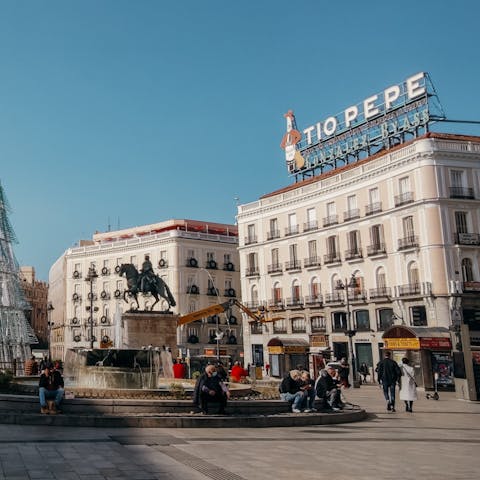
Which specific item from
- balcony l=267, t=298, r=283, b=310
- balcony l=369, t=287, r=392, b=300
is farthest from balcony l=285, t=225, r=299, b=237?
balcony l=369, t=287, r=392, b=300

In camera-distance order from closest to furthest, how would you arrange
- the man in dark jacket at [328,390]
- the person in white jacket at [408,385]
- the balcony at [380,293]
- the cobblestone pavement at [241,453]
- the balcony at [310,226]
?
1. the cobblestone pavement at [241,453]
2. the man in dark jacket at [328,390]
3. the person in white jacket at [408,385]
4. the balcony at [380,293]
5. the balcony at [310,226]

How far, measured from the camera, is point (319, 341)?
50.5m

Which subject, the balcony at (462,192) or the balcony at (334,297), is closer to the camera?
the balcony at (462,192)

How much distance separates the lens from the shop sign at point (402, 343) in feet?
102

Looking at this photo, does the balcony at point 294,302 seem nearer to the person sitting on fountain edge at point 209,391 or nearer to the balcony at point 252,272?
the balcony at point 252,272

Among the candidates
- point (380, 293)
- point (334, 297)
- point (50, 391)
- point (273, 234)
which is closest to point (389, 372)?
point (50, 391)

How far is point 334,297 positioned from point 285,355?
8.17m

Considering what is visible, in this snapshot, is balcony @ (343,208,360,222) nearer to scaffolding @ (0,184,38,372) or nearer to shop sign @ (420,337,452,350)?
shop sign @ (420,337,452,350)

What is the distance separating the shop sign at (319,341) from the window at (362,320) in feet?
11.2

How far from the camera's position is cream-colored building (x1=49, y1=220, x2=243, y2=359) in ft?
228

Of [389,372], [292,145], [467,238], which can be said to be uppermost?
[292,145]

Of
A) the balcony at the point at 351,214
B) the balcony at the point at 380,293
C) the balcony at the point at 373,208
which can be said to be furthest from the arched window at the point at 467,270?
the balcony at the point at 351,214

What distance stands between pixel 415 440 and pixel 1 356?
127ft

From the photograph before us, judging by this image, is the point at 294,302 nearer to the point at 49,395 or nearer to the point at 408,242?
the point at 408,242
